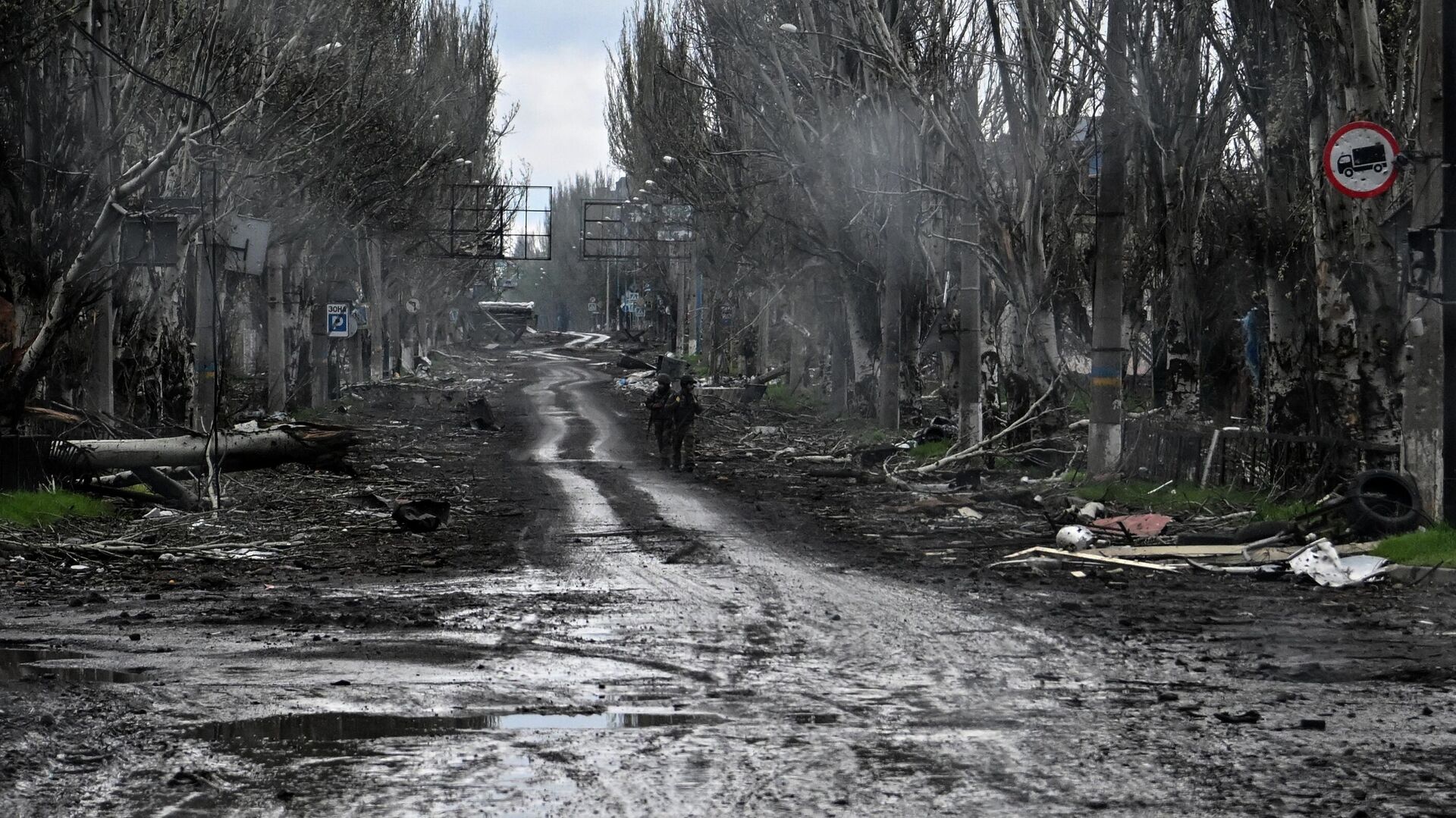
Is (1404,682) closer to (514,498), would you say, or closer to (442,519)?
(442,519)

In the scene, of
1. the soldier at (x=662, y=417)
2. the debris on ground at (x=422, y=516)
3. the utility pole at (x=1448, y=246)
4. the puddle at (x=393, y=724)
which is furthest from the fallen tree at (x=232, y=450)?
the utility pole at (x=1448, y=246)

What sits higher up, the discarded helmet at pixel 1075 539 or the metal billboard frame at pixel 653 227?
the metal billboard frame at pixel 653 227

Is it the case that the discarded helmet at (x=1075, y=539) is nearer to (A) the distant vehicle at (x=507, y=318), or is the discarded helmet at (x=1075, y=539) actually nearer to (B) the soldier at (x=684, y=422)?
(B) the soldier at (x=684, y=422)

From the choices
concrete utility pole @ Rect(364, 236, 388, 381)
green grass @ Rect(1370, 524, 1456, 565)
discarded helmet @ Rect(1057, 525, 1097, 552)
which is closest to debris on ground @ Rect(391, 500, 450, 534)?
discarded helmet @ Rect(1057, 525, 1097, 552)

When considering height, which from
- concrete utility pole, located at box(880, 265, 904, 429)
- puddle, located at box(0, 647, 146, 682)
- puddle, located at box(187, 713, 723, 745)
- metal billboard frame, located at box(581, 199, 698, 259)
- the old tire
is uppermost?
metal billboard frame, located at box(581, 199, 698, 259)

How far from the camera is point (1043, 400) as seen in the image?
76.3ft

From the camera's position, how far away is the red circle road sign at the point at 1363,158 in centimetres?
1268

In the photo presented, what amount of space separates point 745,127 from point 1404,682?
3257 cm

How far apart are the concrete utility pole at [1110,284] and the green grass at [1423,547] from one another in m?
7.04

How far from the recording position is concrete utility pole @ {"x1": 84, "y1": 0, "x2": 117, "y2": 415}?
18656 mm

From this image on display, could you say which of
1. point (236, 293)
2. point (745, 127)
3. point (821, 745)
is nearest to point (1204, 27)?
point (821, 745)

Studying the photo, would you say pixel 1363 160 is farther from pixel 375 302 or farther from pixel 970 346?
pixel 375 302

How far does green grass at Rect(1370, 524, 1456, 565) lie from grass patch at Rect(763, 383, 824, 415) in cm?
3071

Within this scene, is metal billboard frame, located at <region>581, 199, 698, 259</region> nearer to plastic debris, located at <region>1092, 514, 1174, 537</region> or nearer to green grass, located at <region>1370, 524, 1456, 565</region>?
plastic debris, located at <region>1092, 514, 1174, 537</region>
